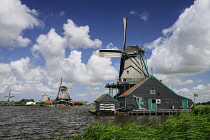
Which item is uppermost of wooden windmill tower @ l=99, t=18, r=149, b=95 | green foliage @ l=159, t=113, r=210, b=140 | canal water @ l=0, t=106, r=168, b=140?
wooden windmill tower @ l=99, t=18, r=149, b=95

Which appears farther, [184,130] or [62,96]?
[62,96]

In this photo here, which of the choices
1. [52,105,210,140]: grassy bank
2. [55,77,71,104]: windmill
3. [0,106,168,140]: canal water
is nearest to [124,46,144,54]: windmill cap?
[0,106,168,140]: canal water

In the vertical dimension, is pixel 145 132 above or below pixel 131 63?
below

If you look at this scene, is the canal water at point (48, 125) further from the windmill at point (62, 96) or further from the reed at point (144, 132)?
the windmill at point (62, 96)

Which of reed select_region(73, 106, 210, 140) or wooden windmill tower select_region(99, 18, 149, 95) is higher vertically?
wooden windmill tower select_region(99, 18, 149, 95)

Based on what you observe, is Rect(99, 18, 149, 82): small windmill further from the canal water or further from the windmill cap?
the canal water

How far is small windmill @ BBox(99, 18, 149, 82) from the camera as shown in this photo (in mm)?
37031

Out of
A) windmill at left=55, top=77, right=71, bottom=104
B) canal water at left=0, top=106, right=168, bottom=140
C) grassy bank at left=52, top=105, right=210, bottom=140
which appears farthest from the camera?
windmill at left=55, top=77, right=71, bottom=104

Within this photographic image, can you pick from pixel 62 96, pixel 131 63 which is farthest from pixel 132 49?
pixel 62 96

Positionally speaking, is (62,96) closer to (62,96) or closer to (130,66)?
(62,96)

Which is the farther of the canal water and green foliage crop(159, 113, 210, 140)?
the canal water

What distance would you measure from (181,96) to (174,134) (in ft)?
97.9

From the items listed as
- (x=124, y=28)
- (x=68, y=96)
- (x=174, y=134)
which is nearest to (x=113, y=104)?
(x=124, y=28)

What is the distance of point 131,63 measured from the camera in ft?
124
